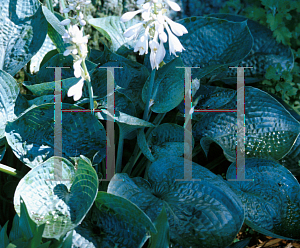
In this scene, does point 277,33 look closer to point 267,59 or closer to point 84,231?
point 267,59

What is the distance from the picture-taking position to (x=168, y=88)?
139 centimetres

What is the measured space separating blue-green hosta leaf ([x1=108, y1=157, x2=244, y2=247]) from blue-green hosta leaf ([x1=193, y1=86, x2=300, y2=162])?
271 millimetres

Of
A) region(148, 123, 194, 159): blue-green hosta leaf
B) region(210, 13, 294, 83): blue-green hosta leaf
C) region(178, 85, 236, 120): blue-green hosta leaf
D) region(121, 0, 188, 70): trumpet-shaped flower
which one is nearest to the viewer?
region(121, 0, 188, 70): trumpet-shaped flower

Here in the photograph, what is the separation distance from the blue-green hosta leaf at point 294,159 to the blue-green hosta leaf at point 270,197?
0.69 ft

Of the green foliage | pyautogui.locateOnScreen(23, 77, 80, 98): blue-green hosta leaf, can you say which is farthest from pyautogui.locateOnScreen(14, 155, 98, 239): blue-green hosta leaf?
the green foliage

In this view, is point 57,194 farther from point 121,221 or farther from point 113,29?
point 113,29

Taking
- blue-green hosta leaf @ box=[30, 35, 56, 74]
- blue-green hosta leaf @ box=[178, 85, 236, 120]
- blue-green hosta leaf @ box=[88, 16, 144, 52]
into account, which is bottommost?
blue-green hosta leaf @ box=[178, 85, 236, 120]

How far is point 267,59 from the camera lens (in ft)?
5.87

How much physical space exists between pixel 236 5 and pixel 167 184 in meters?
1.23

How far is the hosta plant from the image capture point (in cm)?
105

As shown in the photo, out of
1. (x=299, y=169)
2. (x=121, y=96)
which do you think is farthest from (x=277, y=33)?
(x=121, y=96)

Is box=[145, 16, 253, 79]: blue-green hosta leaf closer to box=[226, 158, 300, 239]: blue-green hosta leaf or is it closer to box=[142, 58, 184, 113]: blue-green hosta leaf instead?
box=[142, 58, 184, 113]: blue-green hosta leaf

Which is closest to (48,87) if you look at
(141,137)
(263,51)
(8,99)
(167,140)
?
(8,99)

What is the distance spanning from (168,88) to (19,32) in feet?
2.52
